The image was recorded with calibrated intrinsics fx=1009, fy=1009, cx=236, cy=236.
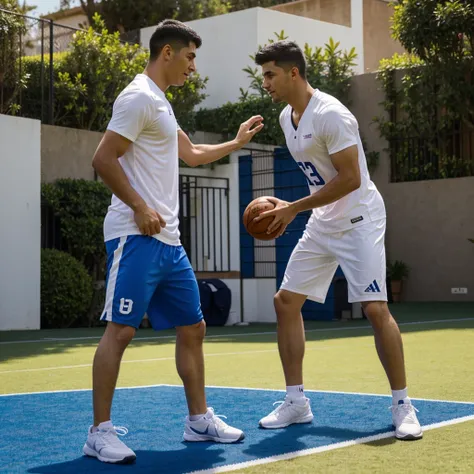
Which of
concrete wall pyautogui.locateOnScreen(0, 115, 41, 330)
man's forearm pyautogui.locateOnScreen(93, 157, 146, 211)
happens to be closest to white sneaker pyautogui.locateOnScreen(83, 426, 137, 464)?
man's forearm pyautogui.locateOnScreen(93, 157, 146, 211)

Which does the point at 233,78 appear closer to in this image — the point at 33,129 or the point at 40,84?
the point at 40,84

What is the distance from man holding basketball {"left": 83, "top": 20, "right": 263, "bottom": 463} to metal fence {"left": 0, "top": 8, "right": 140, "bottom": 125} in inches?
511

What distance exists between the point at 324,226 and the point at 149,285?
4.65ft

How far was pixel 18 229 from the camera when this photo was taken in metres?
→ 16.0

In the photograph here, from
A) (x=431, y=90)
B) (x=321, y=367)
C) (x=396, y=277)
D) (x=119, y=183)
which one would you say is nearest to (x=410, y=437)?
(x=119, y=183)

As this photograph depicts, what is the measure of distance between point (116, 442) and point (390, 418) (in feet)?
6.32

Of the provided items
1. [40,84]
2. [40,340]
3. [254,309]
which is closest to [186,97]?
[40,84]

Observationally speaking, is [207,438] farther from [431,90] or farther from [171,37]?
[431,90]

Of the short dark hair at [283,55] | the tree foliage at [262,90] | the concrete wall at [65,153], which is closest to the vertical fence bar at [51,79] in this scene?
the concrete wall at [65,153]

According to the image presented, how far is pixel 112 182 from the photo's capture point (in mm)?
5117

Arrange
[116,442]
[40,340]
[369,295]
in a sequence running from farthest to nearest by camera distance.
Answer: [40,340] → [369,295] → [116,442]

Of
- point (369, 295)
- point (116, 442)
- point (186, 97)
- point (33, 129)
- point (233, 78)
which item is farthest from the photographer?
point (233, 78)

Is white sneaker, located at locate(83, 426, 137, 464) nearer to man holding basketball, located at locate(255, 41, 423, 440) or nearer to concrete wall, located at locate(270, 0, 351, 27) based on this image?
man holding basketball, located at locate(255, 41, 423, 440)

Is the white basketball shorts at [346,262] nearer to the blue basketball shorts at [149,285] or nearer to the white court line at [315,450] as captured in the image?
the white court line at [315,450]
